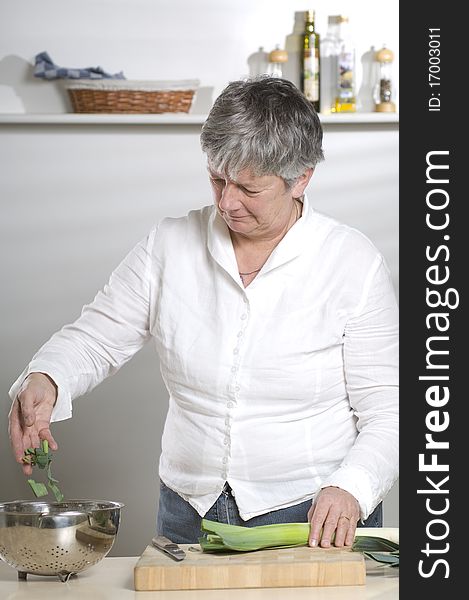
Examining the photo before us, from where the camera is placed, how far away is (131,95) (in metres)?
2.70

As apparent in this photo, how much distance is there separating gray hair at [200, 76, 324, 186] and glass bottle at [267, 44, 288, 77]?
1201 mm

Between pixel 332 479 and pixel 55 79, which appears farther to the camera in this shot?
pixel 55 79

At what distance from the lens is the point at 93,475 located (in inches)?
112

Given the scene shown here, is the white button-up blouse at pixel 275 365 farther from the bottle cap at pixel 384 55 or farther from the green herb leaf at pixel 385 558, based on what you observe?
the bottle cap at pixel 384 55

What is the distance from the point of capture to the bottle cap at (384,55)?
9.24 feet

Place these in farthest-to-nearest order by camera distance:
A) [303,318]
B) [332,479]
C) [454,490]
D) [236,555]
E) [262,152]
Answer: [303,318], [262,152], [332,479], [236,555], [454,490]

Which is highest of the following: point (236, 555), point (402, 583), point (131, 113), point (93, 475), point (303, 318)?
point (131, 113)

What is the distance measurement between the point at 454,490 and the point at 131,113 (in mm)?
2286

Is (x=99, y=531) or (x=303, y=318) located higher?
(x=303, y=318)

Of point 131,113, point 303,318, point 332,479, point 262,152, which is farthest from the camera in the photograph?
point 131,113

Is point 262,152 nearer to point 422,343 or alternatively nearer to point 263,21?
point 422,343

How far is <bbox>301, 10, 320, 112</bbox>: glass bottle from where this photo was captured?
9.11 ft

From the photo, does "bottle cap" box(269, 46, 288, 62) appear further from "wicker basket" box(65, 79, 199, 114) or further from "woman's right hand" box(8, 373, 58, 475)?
"woman's right hand" box(8, 373, 58, 475)

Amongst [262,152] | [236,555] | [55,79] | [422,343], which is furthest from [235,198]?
[55,79]
